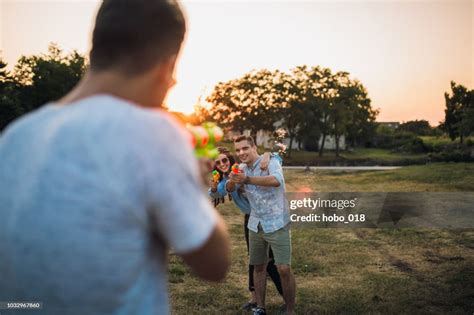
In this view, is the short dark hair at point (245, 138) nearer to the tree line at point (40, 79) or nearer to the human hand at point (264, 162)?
the human hand at point (264, 162)

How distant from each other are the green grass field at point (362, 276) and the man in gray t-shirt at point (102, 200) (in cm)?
549

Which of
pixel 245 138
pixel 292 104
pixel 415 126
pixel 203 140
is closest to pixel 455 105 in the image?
pixel 292 104

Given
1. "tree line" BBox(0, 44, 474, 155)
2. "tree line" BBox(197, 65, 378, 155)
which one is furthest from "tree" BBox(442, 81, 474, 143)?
"tree line" BBox(197, 65, 378, 155)

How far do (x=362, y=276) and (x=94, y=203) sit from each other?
7.46 m

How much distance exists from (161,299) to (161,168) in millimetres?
430

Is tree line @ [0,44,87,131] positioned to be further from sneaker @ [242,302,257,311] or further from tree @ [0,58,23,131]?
sneaker @ [242,302,257,311]

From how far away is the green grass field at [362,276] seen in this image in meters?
6.30

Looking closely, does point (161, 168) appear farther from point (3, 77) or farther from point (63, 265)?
point (3, 77)

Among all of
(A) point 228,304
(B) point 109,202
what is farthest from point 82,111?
(A) point 228,304

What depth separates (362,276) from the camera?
25.1 ft

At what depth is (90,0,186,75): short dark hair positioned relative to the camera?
1.13 meters

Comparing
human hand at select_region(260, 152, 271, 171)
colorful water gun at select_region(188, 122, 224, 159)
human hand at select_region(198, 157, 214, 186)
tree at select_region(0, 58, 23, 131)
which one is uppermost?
tree at select_region(0, 58, 23, 131)

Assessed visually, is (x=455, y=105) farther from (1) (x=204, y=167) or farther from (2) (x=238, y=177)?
(1) (x=204, y=167)

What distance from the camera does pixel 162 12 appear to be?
116 cm
